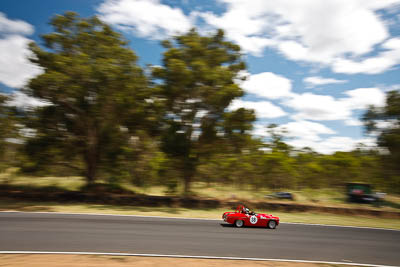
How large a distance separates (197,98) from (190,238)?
12.0 metres

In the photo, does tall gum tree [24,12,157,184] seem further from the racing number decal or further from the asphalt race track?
the racing number decal

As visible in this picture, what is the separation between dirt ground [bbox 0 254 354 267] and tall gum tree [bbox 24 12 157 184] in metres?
13.2

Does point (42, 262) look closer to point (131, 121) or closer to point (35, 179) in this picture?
point (131, 121)

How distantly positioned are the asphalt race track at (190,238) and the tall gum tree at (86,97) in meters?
7.81

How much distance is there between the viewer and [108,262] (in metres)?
6.65

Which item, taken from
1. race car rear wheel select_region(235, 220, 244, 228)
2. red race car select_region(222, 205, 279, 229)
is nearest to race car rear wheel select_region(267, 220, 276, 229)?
red race car select_region(222, 205, 279, 229)

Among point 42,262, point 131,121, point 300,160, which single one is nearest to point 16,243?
point 42,262

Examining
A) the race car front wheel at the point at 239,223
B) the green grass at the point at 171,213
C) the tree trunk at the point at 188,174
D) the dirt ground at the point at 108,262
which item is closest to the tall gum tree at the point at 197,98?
the tree trunk at the point at 188,174

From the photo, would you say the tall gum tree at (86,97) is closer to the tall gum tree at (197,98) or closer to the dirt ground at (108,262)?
the tall gum tree at (197,98)

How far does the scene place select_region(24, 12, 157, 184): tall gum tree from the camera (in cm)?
1784

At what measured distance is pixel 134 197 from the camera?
18.8 meters

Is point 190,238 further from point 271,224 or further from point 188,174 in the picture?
point 188,174

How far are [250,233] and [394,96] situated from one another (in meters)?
18.9

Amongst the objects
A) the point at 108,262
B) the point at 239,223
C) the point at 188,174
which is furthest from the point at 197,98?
the point at 108,262
